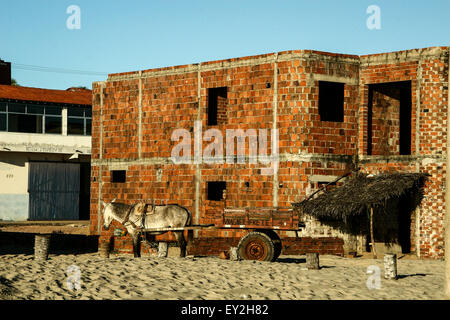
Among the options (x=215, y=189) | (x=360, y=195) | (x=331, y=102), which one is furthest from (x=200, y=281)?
(x=331, y=102)

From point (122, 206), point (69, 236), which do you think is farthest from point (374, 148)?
point (69, 236)

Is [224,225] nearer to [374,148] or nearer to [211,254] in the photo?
[211,254]

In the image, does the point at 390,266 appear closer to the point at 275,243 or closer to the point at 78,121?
the point at 275,243

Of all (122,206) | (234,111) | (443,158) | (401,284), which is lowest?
(401,284)

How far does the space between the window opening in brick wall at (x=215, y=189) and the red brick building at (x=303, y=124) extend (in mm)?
50

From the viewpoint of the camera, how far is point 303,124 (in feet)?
83.5

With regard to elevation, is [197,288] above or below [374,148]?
below

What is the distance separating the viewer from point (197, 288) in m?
15.4

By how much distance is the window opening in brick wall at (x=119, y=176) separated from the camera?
1236 inches

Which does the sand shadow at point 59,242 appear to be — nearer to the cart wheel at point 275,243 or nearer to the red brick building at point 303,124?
the red brick building at point 303,124

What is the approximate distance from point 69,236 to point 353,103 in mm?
12949

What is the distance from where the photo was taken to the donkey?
2277 cm

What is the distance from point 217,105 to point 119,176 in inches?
235

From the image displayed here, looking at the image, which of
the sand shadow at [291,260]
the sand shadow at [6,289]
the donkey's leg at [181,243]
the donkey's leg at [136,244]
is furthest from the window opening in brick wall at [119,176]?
the sand shadow at [6,289]
